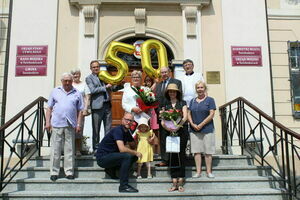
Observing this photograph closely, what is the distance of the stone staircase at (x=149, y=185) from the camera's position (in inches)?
169

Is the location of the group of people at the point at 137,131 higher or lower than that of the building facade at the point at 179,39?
lower

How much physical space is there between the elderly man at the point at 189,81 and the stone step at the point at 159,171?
51.2 inches

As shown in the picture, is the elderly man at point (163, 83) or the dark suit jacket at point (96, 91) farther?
the dark suit jacket at point (96, 91)

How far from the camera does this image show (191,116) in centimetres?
500

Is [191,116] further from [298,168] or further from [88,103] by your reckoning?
[298,168]

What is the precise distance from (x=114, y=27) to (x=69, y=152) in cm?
404

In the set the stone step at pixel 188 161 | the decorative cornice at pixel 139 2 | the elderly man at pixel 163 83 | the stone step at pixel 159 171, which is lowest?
the stone step at pixel 159 171

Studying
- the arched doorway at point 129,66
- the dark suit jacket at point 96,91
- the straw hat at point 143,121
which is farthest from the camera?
the arched doorway at point 129,66

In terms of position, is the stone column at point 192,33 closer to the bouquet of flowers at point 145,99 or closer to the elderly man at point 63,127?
the bouquet of flowers at point 145,99

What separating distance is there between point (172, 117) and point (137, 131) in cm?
60

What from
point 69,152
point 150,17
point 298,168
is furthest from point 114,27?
point 298,168

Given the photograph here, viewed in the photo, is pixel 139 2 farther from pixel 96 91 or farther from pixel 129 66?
pixel 96 91

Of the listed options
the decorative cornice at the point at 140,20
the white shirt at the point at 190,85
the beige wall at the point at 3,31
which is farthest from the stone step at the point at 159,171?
the decorative cornice at the point at 140,20

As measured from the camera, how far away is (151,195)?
428 centimetres
